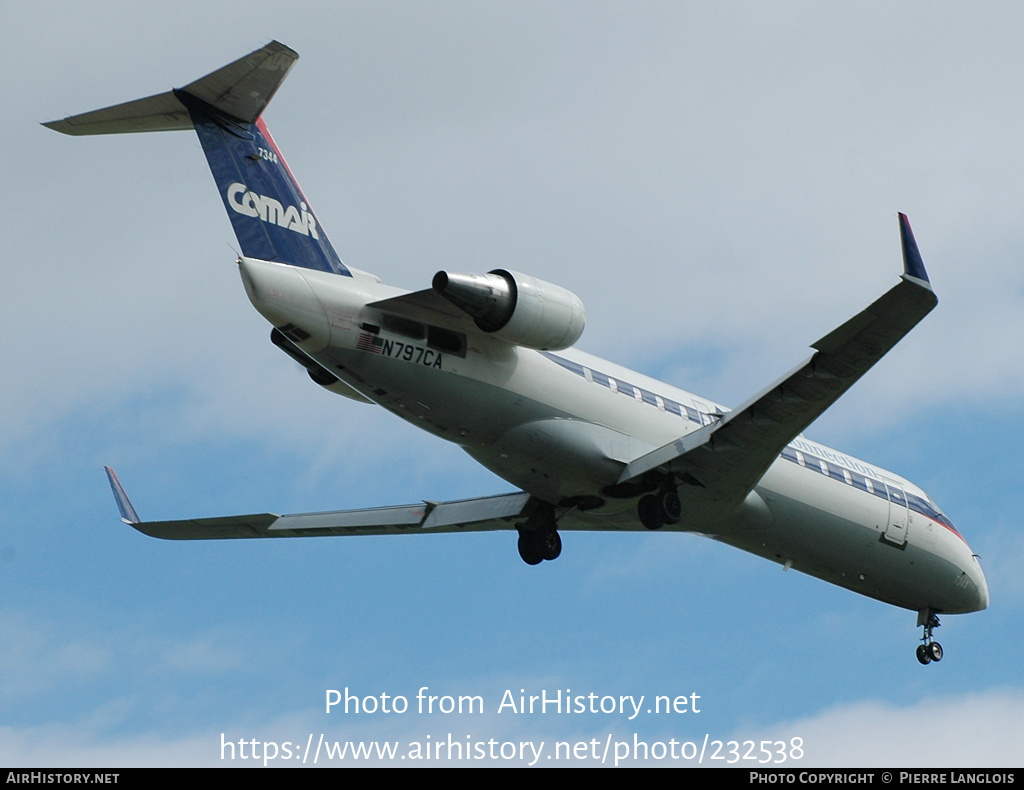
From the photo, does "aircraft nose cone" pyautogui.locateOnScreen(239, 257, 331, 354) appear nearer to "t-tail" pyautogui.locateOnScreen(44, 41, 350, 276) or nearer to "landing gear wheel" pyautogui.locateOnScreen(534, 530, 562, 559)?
"t-tail" pyautogui.locateOnScreen(44, 41, 350, 276)

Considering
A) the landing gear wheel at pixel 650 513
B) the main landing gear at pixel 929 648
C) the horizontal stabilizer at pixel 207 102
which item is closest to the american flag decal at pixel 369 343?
the horizontal stabilizer at pixel 207 102

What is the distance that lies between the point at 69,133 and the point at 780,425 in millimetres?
12002

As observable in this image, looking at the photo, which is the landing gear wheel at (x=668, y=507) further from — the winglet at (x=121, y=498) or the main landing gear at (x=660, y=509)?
the winglet at (x=121, y=498)

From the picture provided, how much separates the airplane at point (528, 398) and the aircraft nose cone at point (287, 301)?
0.08 feet

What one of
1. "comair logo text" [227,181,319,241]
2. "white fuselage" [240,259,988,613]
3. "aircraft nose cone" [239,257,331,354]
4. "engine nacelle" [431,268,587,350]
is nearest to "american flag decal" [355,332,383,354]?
"white fuselage" [240,259,988,613]

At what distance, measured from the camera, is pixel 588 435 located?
2175 centimetres

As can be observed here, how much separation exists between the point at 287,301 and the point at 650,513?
24.5 ft

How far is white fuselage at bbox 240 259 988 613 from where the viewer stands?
19.3m

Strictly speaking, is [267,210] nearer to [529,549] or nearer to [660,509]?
[529,549]

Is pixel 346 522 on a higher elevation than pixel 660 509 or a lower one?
higher

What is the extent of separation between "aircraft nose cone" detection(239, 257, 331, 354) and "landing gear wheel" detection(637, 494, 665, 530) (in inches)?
257

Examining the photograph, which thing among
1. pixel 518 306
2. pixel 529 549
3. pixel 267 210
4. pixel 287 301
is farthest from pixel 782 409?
pixel 267 210

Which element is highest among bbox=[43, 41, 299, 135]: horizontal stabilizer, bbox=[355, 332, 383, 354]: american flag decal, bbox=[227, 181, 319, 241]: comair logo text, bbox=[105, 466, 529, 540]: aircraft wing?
bbox=[43, 41, 299, 135]: horizontal stabilizer

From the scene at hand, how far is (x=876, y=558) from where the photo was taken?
85.5 feet
